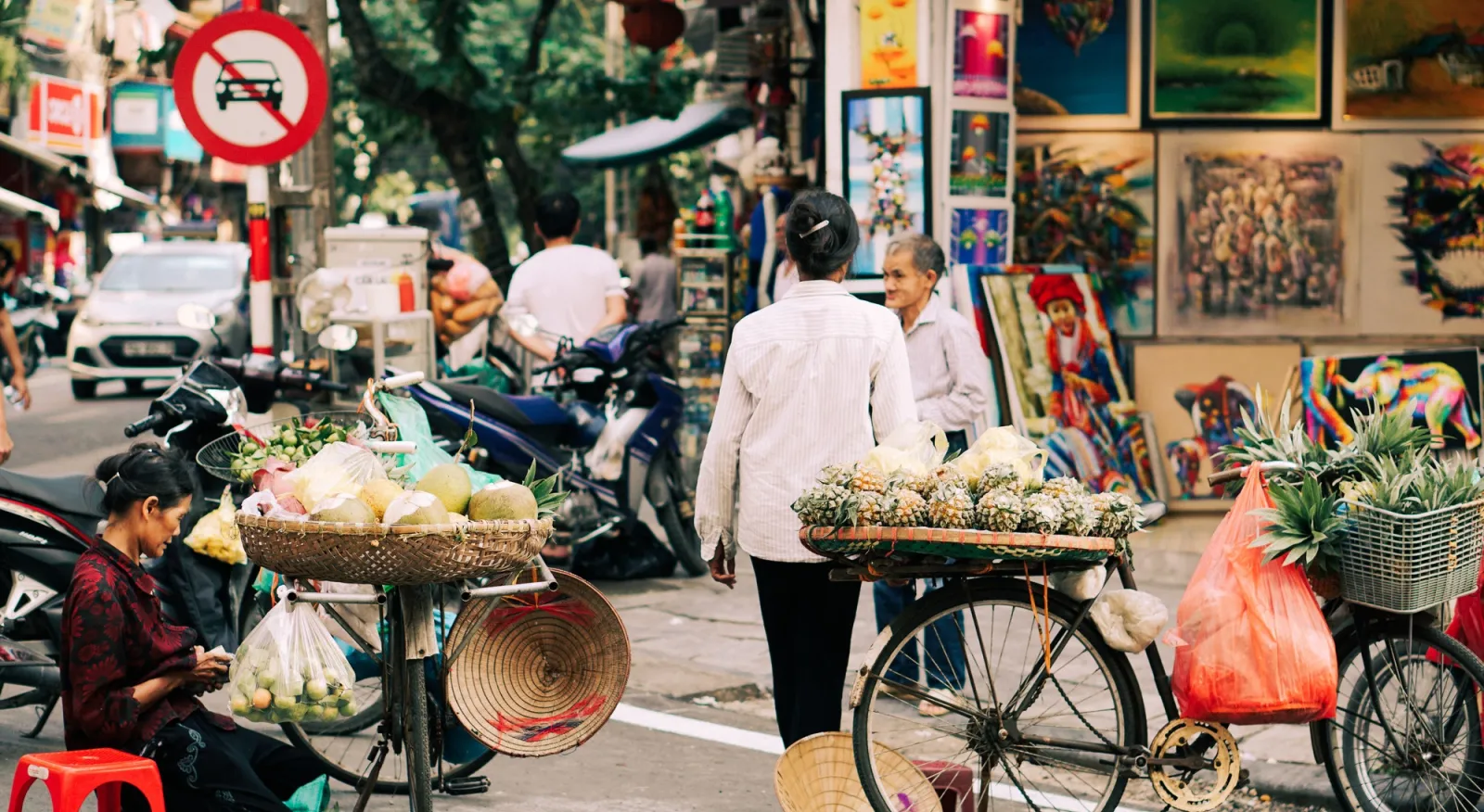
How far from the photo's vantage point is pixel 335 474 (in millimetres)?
4449

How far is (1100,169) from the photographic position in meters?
10.7

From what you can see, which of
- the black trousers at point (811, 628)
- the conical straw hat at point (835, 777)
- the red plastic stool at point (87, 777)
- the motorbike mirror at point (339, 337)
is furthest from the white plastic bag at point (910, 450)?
the motorbike mirror at point (339, 337)

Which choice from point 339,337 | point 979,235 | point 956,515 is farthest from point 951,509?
point 979,235

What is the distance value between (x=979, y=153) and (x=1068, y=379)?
144 centimetres

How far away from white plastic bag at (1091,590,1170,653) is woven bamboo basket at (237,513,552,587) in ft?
4.97

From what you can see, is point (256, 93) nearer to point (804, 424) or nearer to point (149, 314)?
point (804, 424)

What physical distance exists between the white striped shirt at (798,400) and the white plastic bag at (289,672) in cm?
101

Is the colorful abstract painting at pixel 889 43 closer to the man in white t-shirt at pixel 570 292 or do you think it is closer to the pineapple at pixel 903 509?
the man in white t-shirt at pixel 570 292

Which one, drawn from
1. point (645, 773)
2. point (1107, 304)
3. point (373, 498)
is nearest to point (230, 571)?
point (645, 773)

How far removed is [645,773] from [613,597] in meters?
3.02

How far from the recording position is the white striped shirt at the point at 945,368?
6.67 m

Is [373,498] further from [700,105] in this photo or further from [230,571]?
[700,105]

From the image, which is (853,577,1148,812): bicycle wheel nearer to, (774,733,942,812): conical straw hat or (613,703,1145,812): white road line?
(774,733,942,812): conical straw hat

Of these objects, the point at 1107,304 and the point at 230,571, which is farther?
the point at 1107,304
